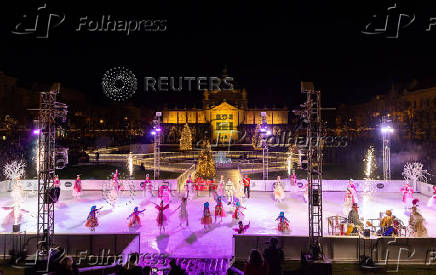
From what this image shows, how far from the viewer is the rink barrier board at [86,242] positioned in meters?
8.85

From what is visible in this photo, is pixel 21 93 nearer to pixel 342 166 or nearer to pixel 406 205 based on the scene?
pixel 342 166

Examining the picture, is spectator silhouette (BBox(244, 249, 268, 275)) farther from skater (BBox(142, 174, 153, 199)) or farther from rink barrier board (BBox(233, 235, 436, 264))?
skater (BBox(142, 174, 153, 199))

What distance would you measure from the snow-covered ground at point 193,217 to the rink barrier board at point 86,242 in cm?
104

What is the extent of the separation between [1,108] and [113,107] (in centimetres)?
4035

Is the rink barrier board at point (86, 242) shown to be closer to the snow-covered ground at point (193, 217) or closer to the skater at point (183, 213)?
the snow-covered ground at point (193, 217)

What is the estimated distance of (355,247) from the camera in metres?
8.69

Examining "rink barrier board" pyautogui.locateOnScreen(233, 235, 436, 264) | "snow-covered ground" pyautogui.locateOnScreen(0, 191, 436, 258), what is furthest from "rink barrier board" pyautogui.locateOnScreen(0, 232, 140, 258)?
"rink barrier board" pyautogui.locateOnScreen(233, 235, 436, 264)

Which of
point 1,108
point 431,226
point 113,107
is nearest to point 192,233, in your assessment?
point 431,226

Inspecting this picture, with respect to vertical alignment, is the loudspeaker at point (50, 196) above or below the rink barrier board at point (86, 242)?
above

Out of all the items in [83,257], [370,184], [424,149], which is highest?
[424,149]

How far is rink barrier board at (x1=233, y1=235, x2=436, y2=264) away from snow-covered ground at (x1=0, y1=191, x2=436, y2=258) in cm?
107

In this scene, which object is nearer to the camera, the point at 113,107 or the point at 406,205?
the point at 406,205

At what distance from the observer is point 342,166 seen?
32.0m

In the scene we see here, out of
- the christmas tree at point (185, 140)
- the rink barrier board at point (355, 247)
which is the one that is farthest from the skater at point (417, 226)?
the christmas tree at point (185, 140)
